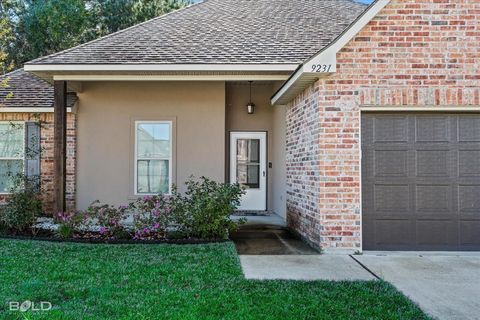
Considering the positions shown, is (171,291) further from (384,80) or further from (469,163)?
(469,163)

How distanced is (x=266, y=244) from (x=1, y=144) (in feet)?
23.6

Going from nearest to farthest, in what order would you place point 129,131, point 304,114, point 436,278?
point 436,278
point 304,114
point 129,131

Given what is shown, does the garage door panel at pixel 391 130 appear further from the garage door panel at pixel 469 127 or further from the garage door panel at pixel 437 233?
the garage door panel at pixel 437 233

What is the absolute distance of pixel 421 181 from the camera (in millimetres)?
6766

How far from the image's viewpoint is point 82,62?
847cm

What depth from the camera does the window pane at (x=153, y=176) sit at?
1022 centimetres

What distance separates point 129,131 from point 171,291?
6.33 meters

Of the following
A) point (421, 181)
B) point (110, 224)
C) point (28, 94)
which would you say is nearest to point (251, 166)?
point (110, 224)

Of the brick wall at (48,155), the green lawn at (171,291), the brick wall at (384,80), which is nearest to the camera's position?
the green lawn at (171,291)

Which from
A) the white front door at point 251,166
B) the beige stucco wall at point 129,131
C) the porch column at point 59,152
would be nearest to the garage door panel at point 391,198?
the beige stucco wall at point 129,131

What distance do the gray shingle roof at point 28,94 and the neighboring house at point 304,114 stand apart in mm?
827

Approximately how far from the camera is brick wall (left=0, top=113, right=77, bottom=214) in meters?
10.1

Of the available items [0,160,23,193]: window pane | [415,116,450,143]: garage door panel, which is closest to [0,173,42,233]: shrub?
[0,160,23,193]: window pane

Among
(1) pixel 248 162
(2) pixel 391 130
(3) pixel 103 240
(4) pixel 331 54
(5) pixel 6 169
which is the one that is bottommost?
(3) pixel 103 240
